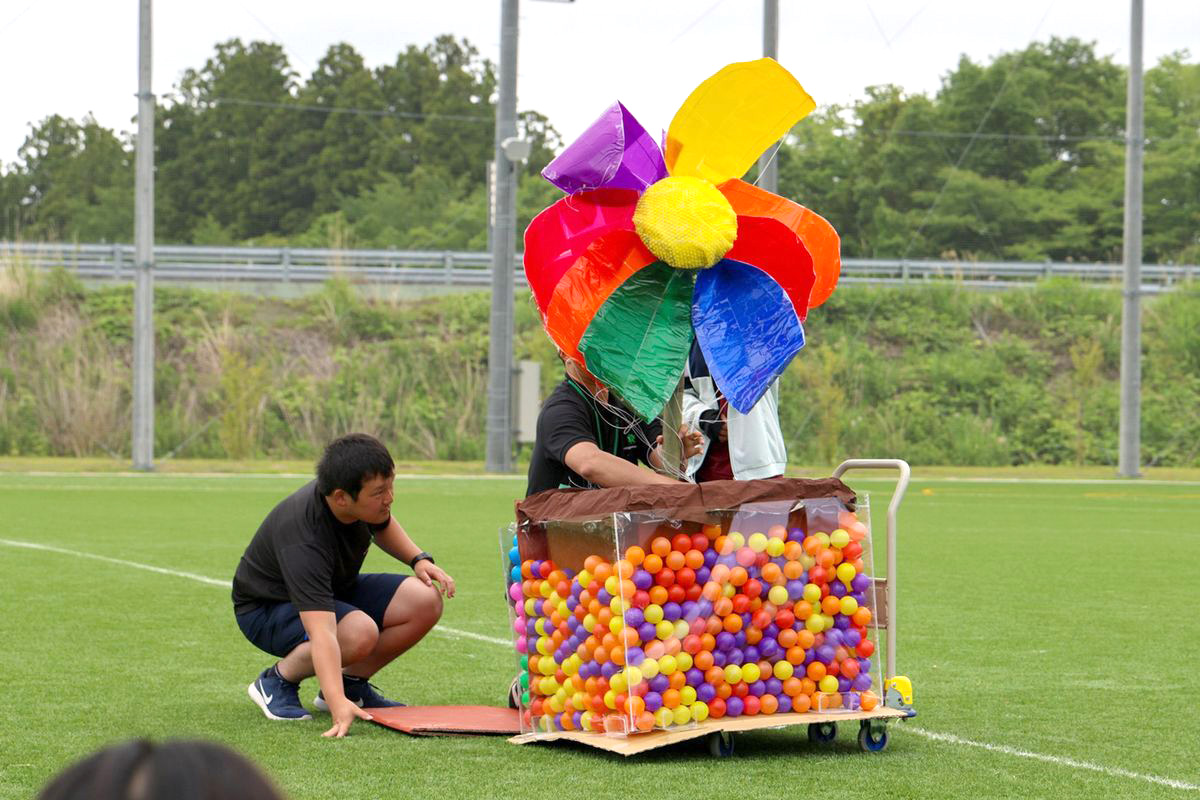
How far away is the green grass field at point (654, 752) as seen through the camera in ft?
17.6

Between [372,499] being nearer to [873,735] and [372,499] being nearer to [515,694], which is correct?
[515,694]

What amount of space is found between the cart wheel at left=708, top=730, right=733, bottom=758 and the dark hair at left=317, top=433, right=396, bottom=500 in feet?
4.72

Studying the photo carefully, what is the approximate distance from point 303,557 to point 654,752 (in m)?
1.44

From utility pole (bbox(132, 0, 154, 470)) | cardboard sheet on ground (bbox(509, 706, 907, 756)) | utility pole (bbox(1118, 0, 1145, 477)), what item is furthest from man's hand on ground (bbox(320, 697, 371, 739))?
utility pole (bbox(1118, 0, 1145, 477))

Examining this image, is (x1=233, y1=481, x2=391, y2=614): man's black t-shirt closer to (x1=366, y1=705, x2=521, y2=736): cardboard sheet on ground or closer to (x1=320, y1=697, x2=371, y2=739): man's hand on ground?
(x1=320, y1=697, x2=371, y2=739): man's hand on ground

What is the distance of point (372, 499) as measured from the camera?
6145 mm

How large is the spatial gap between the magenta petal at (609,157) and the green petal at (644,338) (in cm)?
34

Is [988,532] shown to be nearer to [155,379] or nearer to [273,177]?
[155,379]

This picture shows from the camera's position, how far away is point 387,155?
6044cm

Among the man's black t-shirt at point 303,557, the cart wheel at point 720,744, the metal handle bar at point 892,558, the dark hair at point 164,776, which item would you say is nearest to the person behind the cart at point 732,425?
the metal handle bar at point 892,558

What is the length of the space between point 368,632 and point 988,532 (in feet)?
34.3

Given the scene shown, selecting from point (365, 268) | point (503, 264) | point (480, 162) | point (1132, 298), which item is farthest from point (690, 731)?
point (480, 162)

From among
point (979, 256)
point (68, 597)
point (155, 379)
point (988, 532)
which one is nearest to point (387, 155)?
point (979, 256)

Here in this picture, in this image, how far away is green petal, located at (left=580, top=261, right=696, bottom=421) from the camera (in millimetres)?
6145
